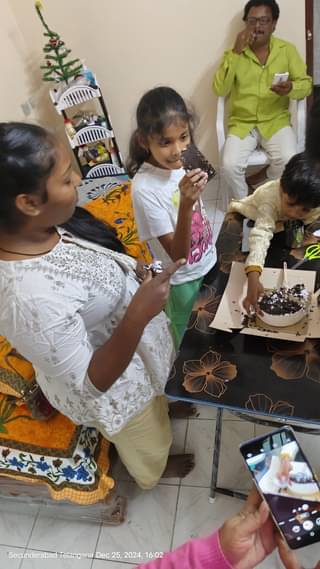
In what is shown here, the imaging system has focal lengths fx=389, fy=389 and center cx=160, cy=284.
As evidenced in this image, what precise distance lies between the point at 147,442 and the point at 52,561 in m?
0.63

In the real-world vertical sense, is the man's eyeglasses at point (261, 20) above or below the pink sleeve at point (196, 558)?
above

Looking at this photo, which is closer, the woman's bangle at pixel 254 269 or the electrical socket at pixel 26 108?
the woman's bangle at pixel 254 269

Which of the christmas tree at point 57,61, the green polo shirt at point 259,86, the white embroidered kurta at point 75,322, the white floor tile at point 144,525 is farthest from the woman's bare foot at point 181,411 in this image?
the christmas tree at point 57,61

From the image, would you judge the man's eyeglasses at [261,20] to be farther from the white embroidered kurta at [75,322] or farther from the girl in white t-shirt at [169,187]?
the white embroidered kurta at [75,322]

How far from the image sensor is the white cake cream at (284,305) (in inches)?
39.1

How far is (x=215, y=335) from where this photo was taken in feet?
3.38

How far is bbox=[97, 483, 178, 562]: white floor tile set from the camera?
4.57ft

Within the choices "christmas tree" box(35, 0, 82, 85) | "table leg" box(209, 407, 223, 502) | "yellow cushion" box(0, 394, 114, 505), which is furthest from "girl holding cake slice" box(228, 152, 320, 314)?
"christmas tree" box(35, 0, 82, 85)

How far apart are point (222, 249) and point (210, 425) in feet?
2.65

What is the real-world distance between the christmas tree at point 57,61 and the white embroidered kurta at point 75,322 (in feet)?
6.39

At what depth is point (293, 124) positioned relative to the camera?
2.39 metres

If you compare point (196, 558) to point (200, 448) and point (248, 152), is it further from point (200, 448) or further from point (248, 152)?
point (248, 152)

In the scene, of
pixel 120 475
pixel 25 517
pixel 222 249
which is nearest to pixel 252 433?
pixel 120 475

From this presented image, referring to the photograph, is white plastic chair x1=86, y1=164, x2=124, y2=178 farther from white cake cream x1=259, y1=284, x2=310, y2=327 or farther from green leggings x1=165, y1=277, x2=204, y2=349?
white cake cream x1=259, y1=284, x2=310, y2=327
